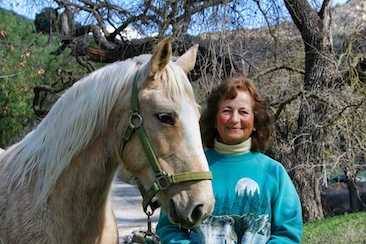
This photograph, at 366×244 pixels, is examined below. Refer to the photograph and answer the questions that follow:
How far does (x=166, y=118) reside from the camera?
209cm

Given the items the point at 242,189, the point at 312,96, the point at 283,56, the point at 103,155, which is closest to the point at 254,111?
the point at 242,189

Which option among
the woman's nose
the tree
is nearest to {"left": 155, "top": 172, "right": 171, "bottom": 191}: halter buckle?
the woman's nose

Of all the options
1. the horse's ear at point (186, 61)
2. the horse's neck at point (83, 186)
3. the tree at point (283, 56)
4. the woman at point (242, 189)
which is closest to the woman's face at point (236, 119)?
the woman at point (242, 189)

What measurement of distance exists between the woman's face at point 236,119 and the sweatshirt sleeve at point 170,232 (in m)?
0.47

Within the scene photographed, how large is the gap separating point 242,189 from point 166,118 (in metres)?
0.48

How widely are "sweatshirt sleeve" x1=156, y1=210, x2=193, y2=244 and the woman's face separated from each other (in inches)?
18.5

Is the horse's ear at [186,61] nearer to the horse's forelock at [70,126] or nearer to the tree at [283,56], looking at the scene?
the horse's forelock at [70,126]

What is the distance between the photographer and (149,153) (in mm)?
2090

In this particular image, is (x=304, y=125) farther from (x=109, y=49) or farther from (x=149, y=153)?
(x=149, y=153)

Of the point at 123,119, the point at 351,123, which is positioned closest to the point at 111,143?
the point at 123,119

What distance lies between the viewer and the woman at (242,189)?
2104 millimetres

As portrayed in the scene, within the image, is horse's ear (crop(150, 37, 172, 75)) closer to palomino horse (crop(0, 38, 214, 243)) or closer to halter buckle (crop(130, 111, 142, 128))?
palomino horse (crop(0, 38, 214, 243))

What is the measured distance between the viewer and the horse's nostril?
195 cm

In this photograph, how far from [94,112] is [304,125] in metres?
5.60
